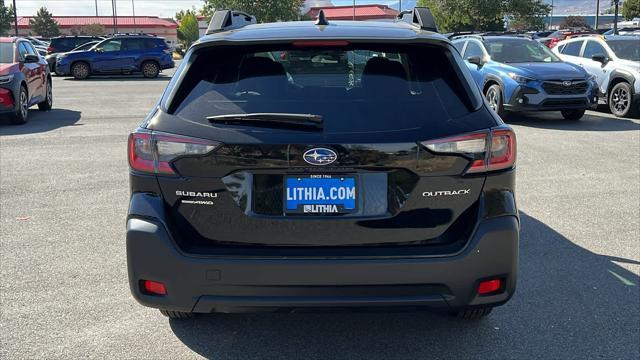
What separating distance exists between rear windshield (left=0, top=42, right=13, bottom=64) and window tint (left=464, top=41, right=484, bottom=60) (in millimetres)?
9649

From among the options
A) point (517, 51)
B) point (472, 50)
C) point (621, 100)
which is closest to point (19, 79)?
point (472, 50)

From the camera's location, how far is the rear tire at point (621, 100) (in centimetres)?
1325

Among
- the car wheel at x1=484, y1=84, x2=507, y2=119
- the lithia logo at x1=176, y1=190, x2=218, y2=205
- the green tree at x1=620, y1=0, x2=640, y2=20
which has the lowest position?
the car wheel at x1=484, y1=84, x2=507, y2=119

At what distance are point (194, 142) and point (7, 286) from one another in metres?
2.40

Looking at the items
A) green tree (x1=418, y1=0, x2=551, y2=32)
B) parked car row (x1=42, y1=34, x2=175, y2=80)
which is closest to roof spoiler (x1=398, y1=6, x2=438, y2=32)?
parked car row (x1=42, y1=34, x2=175, y2=80)

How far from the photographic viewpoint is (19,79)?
1235cm

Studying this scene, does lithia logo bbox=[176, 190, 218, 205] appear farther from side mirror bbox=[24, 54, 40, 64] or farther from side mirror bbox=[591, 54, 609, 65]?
side mirror bbox=[591, 54, 609, 65]

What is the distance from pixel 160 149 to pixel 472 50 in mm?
12603

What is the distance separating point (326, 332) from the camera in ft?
12.4

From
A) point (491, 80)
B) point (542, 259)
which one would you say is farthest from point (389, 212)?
point (491, 80)

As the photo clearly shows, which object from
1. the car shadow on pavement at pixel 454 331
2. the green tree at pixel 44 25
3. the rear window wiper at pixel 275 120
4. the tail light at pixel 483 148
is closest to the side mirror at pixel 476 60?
the car shadow on pavement at pixel 454 331

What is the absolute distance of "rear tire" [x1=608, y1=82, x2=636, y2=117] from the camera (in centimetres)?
1325

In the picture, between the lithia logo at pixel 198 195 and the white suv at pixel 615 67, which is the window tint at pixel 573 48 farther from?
the lithia logo at pixel 198 195

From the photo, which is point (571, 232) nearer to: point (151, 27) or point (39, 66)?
point (39, 66)
